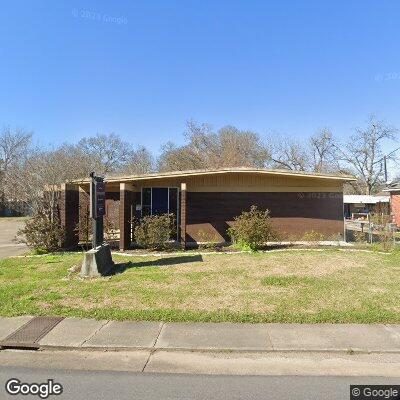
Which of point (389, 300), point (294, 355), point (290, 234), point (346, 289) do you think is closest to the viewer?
point (294, 355)

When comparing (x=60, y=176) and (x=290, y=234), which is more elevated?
(x=60, y=176)

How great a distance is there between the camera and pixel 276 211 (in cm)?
1507

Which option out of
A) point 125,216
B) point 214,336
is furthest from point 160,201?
point 214,336

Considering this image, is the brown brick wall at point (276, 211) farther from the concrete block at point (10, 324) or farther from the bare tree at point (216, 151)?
the bare tree at point (216, 151)

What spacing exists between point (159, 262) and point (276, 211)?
6.71 m

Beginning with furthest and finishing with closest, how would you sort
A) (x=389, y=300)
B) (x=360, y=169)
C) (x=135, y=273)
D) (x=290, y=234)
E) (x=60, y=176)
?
(x=360, y=169) < (x=290, y=234) < (x=60, y=176) < (x=135, y=273) < (x=389, y=300)

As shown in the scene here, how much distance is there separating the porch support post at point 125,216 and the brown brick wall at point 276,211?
8.42 ft

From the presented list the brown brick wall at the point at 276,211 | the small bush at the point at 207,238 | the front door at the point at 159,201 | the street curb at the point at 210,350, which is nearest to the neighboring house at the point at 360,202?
the brown brick wall at the point at 276,211

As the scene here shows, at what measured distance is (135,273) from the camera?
8805 millimetres

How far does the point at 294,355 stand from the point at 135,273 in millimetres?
5093

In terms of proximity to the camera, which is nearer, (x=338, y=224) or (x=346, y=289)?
(x=346, y=289)

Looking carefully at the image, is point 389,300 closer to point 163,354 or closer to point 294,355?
point 294,355

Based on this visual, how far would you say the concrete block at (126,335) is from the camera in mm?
4832

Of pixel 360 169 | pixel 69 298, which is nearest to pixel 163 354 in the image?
pixel 69 298
